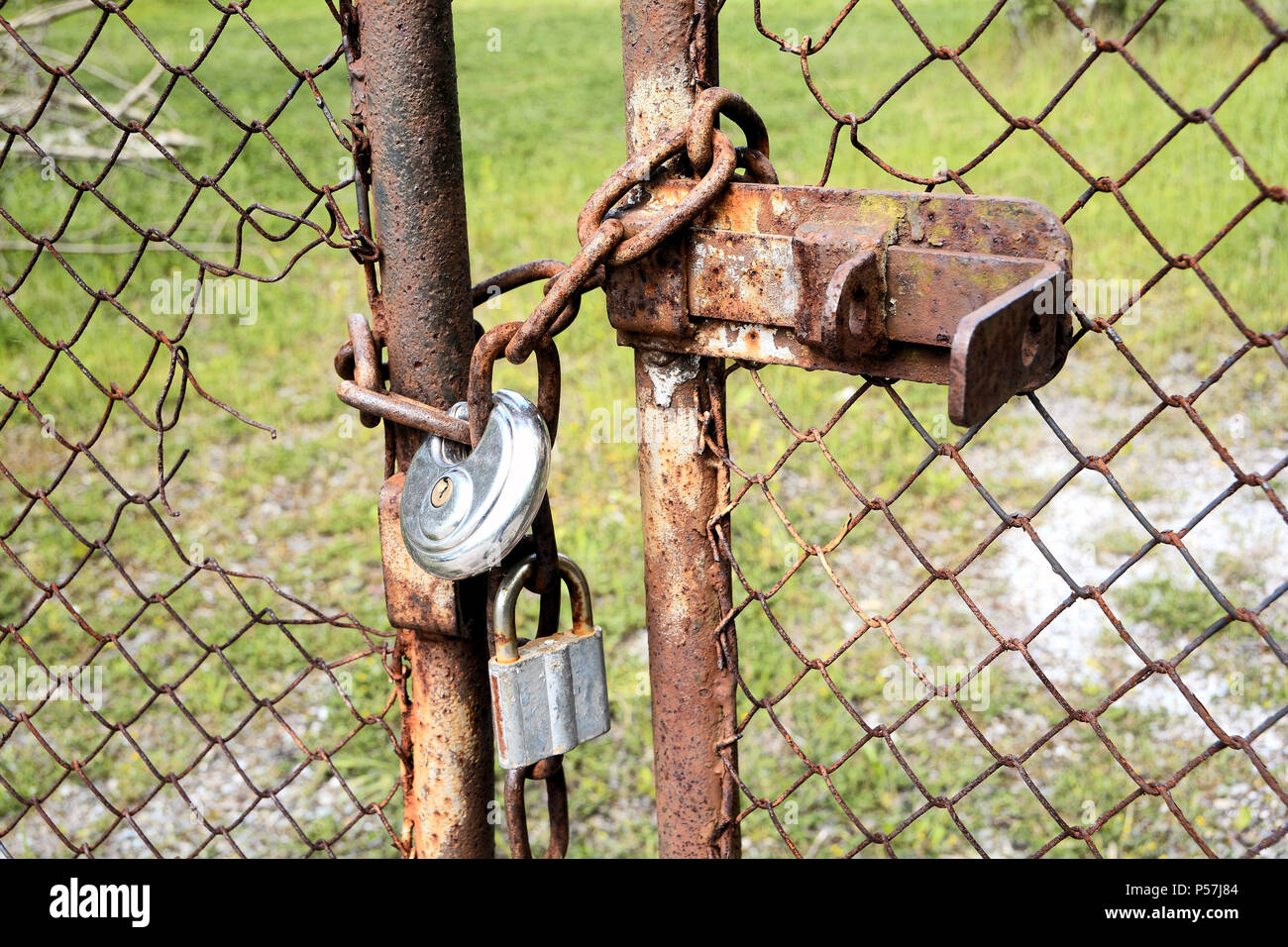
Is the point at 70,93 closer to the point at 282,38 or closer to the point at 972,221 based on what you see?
the point at 282,38

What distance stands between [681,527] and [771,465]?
9.00 feet

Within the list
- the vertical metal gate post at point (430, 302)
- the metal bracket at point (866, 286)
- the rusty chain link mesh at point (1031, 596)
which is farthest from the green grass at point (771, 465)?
the metal bracket at point (866, 286)

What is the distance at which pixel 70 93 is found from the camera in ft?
22.4

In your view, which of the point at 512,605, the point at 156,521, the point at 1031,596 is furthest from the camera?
the point at 1031,596

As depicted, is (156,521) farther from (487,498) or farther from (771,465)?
(487,498)

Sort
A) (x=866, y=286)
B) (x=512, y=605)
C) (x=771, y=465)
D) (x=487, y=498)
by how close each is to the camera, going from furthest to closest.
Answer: (x=771, y=465), (x=512, y=605), (x=487, y=498), (x=866, y=286)

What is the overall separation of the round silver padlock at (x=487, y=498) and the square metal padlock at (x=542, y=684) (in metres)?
0.12

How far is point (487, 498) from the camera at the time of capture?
3.61 feet

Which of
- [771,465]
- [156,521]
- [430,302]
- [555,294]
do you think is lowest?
[555,294]

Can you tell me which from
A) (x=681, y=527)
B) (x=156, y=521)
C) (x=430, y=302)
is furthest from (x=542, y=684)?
(x=156, y=521)

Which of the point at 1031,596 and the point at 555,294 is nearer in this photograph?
the point at 555,294

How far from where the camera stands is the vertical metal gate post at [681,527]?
1.10 m

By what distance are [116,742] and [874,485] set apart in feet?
7.71
